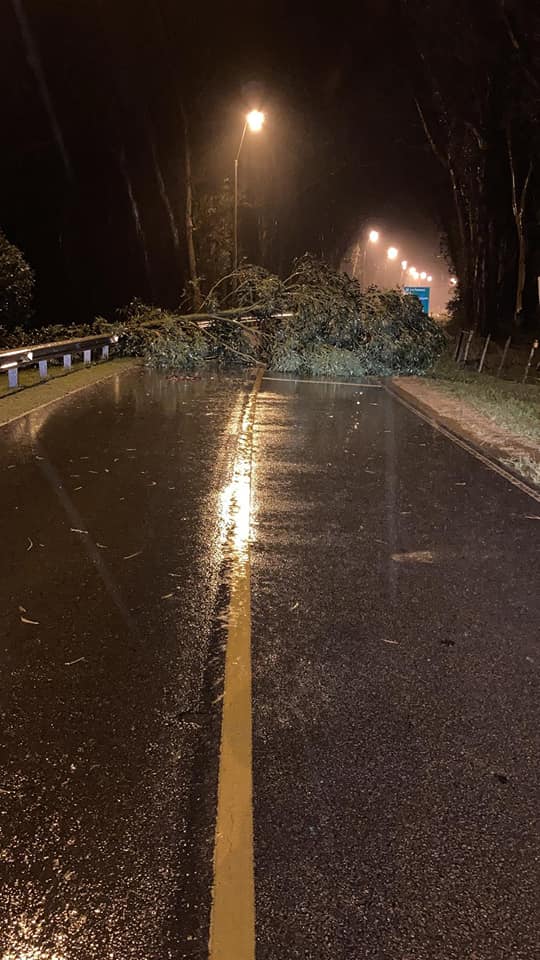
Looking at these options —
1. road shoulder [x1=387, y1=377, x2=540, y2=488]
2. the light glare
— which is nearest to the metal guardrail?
road shoulder [x1=387, y1=377, x2=540, y2=488]

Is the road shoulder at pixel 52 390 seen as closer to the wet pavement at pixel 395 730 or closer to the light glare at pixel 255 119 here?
the wet pavement at pixel 395 730

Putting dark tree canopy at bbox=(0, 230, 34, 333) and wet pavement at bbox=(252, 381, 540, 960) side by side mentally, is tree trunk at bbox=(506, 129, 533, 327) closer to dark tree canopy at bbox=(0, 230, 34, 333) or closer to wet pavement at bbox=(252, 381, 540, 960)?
dark tree canopy at bbox=(0, 230, 34, 333)

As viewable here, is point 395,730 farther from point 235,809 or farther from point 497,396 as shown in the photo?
point 497,396

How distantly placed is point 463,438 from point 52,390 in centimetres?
856

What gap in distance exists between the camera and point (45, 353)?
1778 centimetres

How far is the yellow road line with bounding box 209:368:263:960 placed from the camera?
8.32ft

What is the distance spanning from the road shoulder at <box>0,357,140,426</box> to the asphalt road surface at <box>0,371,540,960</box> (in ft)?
18.0

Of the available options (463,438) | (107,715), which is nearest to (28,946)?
(107,715)

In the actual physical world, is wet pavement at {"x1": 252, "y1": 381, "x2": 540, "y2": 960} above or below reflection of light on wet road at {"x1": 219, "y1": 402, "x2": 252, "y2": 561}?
below

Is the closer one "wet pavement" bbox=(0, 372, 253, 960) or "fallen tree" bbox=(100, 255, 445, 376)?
"wet pavement" bbox=(0, 372, 253, 960)

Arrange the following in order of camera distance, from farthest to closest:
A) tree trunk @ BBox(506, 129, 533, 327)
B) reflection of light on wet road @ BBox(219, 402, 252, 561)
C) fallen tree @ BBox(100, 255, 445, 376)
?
tree trunk @ BBox(506, 129, 533, 327), fallen tree @ BBox(100, 255, 445, 376), reflection of light on wet road @ BBox(219, 402, 252, 561)

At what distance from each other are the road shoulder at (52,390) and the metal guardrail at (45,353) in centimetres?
35

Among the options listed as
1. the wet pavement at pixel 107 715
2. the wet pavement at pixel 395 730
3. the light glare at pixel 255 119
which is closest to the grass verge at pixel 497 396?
the wet pavement at pixel 395 730

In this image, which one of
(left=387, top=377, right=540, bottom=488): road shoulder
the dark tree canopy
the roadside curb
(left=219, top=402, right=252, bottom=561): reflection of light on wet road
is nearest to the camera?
(left=219, top=402, right=252, bottom=561): reflection of light on wet road
